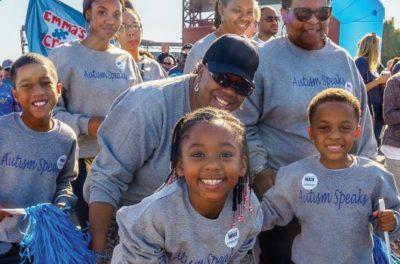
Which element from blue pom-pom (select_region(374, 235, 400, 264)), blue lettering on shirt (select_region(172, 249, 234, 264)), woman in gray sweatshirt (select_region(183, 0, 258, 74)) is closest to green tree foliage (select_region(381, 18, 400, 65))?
woman in gray sweatshirt (select_region(183, 0, 258, 74))

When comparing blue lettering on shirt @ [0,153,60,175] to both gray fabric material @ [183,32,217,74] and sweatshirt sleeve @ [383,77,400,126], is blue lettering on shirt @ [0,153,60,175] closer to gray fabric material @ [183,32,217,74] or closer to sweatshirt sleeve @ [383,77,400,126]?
gray fabric material @ [183,32,217,74]

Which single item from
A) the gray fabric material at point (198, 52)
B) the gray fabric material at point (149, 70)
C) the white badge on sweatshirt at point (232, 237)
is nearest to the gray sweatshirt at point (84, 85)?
the gray fabric material at point (198, 52)

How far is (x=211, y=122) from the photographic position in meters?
2.19

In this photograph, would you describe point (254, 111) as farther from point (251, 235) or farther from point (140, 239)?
point (140, 239)

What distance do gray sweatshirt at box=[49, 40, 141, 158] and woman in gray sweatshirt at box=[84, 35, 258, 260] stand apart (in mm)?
994

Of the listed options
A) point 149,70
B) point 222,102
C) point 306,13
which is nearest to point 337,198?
point 222,102

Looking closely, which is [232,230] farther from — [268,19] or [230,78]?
[268,19]

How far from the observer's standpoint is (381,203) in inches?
97.3

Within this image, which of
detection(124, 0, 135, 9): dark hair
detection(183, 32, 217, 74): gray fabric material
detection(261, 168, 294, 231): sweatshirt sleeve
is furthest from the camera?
detection(124, 0, 135, 9): dark hair

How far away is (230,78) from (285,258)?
1.08m

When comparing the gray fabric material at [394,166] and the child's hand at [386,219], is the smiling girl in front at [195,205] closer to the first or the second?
the child's hand at [386,219]

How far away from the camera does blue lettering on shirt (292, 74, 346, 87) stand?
2.85m

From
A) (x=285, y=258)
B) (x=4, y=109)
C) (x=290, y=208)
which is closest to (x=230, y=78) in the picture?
(x=290, y=208)

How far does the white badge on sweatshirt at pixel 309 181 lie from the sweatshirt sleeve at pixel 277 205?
82 mm
